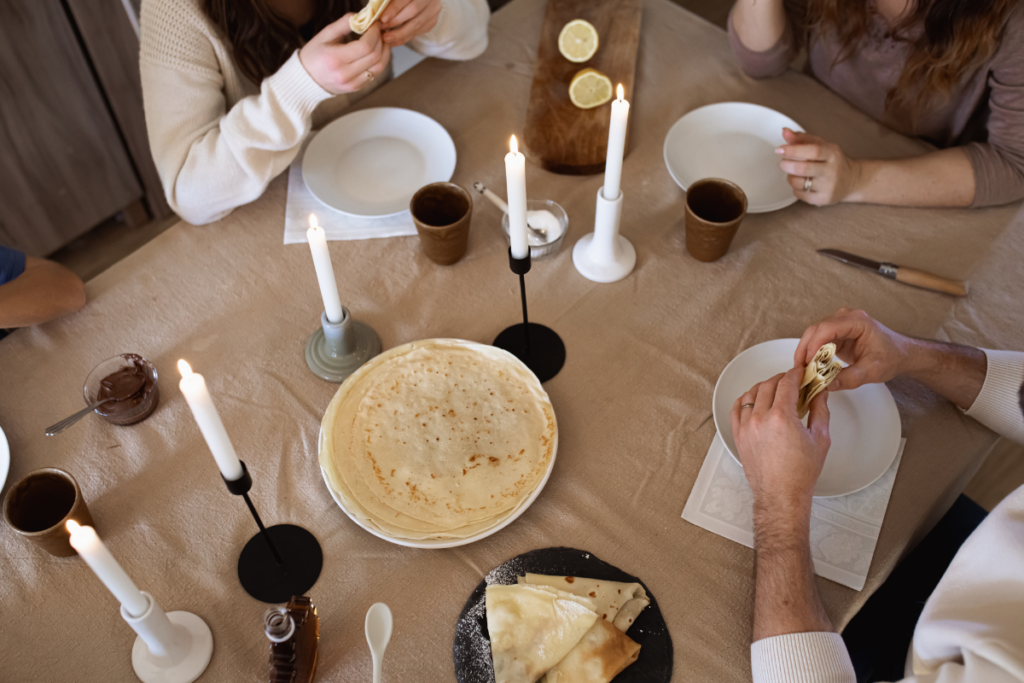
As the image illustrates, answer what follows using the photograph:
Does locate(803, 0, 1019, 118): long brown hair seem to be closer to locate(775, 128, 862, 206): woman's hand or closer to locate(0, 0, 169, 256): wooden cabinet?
locate(775, 128, 862, 206): woman's hand

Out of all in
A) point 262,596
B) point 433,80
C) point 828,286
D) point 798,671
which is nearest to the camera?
point 798,671

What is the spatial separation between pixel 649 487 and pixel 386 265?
65 cm

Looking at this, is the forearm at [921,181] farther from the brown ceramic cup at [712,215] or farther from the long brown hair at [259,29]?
the long brown hair at [259,29]

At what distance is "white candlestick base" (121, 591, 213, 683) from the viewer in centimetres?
91

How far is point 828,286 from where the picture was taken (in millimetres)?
1316

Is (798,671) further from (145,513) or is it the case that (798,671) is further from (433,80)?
(433,80)

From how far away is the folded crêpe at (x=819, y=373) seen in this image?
1.02 meters

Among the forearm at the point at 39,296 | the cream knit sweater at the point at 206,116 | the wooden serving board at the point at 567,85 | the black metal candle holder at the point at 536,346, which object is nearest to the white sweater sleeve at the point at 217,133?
the cream knit sweater at the point at 206,116

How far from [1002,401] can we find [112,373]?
1.44m

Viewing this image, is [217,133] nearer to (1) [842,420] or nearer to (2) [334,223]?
(2) [334,223]

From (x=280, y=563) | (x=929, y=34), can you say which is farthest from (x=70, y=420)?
(x=929, y=34)

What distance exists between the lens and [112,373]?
1163 millimetres

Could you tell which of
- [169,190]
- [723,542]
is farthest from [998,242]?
[169,190]

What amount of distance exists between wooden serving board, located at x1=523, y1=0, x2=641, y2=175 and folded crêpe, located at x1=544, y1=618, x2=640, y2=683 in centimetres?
94
